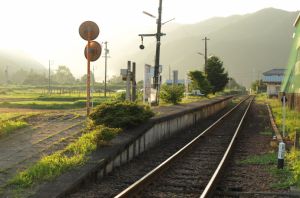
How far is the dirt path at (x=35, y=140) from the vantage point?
9750 mm

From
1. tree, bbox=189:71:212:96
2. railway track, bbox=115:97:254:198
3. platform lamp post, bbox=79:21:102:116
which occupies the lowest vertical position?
railway track, bbox=115:97:254:198

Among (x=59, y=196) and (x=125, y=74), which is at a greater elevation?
(x=125, y=74)

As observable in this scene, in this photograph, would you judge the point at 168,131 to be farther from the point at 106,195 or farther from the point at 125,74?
the point at 106,195

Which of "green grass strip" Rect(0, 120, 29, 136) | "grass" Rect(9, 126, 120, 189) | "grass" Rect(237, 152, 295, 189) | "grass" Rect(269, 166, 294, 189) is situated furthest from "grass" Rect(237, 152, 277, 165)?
"green grass strip" Rect(0, 120, 29, 136)

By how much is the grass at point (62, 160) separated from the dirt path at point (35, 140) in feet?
1.08

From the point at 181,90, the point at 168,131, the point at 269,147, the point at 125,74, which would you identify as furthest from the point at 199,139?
the point at 181,90

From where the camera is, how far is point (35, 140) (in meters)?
12.2

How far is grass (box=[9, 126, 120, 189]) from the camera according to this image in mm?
8547

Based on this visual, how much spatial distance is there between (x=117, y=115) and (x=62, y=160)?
4490 millimetres

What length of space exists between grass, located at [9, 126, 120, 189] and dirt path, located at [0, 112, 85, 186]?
0.33 meters

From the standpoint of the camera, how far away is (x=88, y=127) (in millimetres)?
13602

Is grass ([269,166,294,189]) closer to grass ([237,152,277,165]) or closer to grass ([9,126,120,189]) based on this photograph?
grass ([237,152,277,165])

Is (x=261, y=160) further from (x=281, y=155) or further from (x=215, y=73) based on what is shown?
(x=215, y=73)

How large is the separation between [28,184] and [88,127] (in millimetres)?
5400
